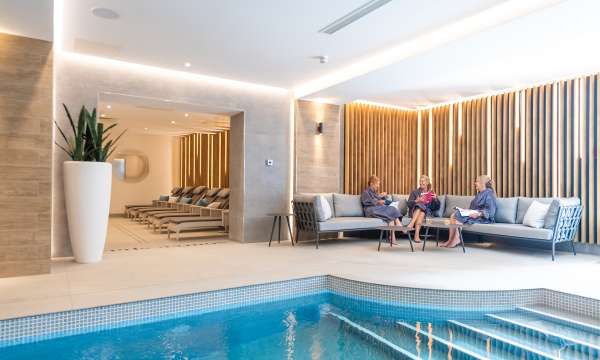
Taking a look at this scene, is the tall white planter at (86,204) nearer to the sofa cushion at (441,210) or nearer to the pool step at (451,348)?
the pool step at (451,348)

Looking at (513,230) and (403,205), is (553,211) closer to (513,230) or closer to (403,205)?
(513,230)

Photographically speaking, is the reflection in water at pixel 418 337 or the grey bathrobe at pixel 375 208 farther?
the grey bathrobe at pixel 375 208

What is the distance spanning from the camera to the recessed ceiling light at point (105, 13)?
4.33 meters

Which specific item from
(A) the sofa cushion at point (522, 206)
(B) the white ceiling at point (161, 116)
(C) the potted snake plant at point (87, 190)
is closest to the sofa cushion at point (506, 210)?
(A) the sofa cushion at point (522, 206)

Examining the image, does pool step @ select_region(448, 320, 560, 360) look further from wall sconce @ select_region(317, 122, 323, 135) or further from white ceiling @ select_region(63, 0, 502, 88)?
wall sconce @ select_region(317, 122, 323, 135)

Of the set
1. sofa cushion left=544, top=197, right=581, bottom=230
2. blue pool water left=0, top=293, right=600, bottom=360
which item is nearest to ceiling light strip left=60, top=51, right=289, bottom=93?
blue pool water left=0, top=293, right=600, bottom=360

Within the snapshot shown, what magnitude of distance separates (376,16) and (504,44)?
5.17ft

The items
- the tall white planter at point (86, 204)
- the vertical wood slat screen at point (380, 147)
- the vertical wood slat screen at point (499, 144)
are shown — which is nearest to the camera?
the tall white planter at point (86, 204)

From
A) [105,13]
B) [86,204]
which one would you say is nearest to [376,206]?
[86,204]

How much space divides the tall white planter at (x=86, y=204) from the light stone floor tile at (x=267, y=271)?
0.23 m

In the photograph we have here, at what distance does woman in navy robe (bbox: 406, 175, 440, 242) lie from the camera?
7.52m

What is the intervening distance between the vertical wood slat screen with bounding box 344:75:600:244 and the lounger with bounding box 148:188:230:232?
316 cm

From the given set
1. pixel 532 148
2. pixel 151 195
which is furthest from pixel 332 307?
pixel 151 195

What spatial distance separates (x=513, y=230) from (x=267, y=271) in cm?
385
